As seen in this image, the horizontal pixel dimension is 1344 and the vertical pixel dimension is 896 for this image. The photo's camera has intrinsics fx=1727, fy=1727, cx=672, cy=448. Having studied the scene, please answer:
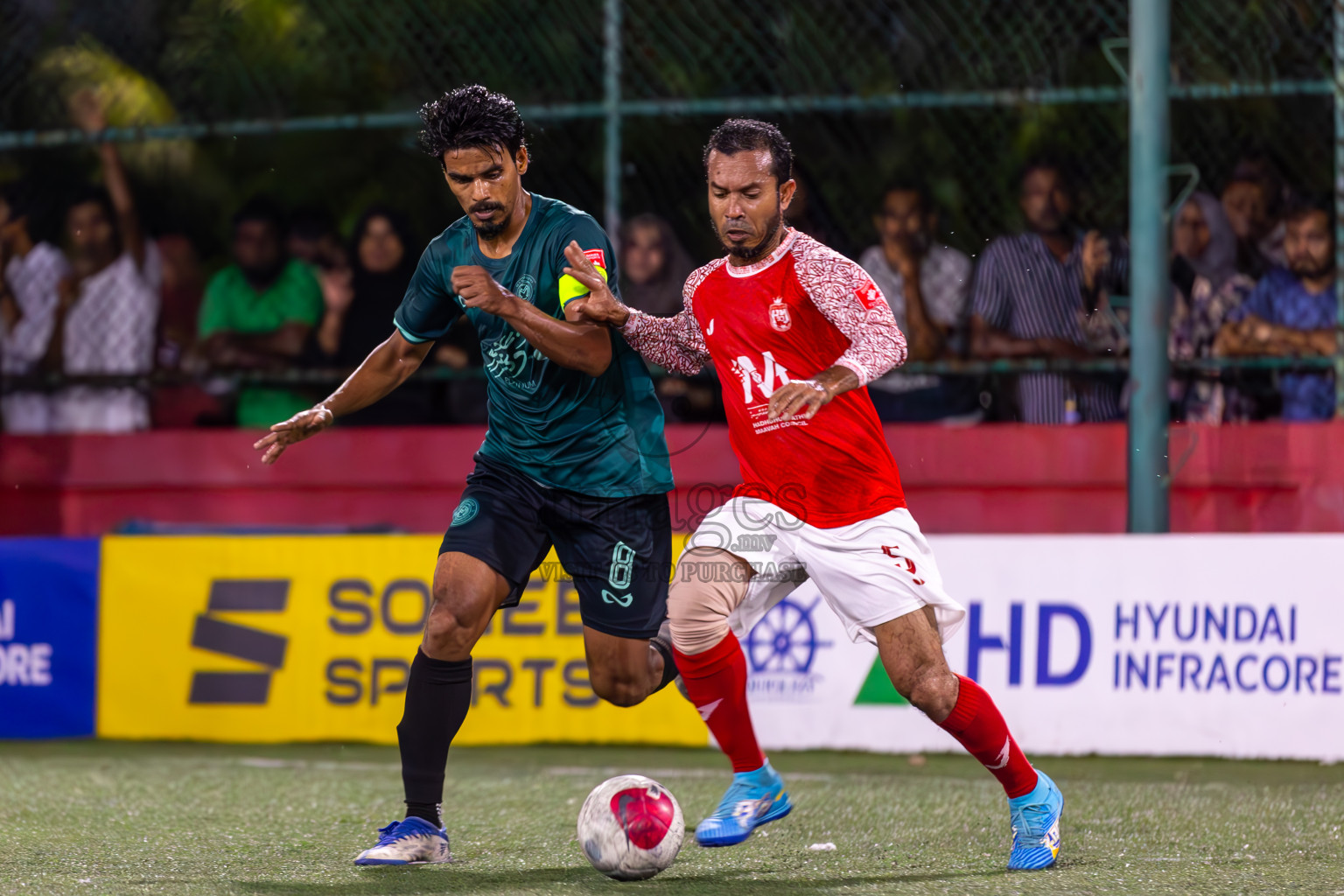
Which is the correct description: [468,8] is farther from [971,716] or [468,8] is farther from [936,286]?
[971,716]

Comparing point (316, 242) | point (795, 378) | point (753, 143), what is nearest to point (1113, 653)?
point (795, 378)

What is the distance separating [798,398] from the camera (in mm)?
4242

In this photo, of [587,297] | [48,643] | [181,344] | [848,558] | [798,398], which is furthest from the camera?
[181,344]

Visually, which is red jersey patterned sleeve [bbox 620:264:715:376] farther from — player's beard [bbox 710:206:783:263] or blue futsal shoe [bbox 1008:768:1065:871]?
blue futsal shoe [bbox 1008:768:1065:871]

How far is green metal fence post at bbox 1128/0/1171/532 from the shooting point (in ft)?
24.3

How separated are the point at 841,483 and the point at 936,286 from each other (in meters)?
3.60

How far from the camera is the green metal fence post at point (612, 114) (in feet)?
28.0

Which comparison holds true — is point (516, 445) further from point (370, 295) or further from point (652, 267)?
point (370, 295)

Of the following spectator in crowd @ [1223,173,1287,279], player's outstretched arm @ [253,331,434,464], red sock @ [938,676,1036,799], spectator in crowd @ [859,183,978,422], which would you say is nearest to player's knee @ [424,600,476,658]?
player's outstretched arm @ [253,331,434,464]

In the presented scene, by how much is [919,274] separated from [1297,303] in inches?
67.6

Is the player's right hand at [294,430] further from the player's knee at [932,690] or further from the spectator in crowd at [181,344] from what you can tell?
the spectator in crowd at [181,344]

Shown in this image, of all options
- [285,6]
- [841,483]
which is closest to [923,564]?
[841,483]

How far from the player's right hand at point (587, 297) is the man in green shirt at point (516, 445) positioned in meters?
0.03

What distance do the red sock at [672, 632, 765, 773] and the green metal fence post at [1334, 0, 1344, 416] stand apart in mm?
3972
